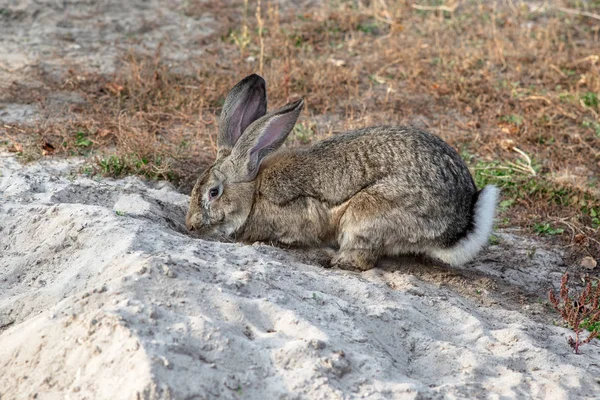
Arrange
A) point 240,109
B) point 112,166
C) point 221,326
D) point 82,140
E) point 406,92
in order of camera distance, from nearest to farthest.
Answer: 1. point 221,326
2. point 240,109
3. point 112,166
4. point 82,140
5. point 406,92

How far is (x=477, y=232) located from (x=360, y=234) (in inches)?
31.7

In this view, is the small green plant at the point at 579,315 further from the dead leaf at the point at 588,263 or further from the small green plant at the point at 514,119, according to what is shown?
the small green plant at the point at 514,119

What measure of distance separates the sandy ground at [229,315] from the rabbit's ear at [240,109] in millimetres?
612

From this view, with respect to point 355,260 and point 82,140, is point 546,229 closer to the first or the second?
point 355,260

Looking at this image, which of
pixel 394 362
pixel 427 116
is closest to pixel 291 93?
pixel 427 116

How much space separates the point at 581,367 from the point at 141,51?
6.60 metres

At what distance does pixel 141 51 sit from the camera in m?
9.75

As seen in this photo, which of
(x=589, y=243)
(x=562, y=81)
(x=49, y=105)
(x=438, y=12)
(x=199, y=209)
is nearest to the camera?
(x=199, y=209)

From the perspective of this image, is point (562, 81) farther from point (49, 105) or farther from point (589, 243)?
point (49, 105)

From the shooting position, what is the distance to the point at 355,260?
18.9 ft

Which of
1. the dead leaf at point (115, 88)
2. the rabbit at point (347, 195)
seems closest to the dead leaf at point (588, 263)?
the rabbit at point (347, 195)

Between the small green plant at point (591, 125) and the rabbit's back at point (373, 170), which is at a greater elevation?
the rabbit's back at point (373, 170)

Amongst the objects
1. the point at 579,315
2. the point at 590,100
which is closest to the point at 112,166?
the point at 579,315

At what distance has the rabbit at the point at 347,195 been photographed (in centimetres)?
565
